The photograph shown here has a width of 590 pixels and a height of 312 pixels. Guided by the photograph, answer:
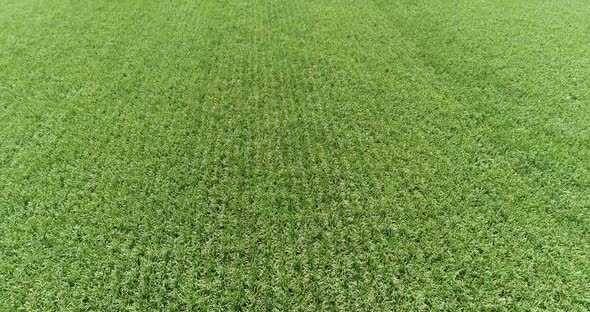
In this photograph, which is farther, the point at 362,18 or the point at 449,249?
the point at 362,18

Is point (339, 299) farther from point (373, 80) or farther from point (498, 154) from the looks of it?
point (373, 80)

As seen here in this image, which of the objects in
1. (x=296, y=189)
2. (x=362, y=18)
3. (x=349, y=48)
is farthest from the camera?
(x=362, y=18)

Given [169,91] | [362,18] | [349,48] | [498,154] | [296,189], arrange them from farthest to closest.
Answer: [362,18]
[349,48]
[169,91]
[498,154]
[296,189]

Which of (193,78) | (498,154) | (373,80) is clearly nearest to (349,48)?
(373,80)

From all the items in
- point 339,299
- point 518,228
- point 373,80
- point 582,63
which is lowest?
point 339,299

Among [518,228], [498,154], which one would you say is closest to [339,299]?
[518,228]

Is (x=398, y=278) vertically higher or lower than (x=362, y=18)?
lower
